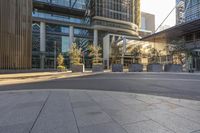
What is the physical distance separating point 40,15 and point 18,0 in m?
27.6

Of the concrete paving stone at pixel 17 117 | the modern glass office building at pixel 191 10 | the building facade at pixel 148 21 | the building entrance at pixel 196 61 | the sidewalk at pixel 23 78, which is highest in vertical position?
the building facade at pixel 148 21

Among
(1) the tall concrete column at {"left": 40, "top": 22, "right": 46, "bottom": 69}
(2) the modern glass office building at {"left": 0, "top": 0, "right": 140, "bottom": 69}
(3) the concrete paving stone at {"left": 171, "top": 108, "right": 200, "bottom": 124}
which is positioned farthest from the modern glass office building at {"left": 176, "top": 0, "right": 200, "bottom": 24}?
(1) the tall concrete column at {"left": 40, "top": 22, "right": 46, "bottom": 69}

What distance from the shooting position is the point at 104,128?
12.0 ft

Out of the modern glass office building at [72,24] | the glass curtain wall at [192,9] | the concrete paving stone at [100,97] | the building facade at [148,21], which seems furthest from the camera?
the building facade at [148,21]

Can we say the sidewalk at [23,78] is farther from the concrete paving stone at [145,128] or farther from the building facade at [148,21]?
the building facade at [148,21]

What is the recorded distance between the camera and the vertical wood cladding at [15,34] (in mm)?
23500

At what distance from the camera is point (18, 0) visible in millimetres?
25141

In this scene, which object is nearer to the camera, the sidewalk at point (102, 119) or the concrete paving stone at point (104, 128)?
the concrete paving stone at point (104, 128)

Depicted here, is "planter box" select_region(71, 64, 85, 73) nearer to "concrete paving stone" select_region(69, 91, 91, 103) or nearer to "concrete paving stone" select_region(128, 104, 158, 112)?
"concrete paving stone" select_region(69, 91, 91, 103)

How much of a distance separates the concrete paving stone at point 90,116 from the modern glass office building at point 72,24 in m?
44.5

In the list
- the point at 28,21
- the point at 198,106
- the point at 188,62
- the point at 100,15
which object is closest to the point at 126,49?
the point at 100,15

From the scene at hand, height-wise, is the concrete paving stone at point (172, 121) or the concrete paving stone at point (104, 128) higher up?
the concrete paving stone at point (172, 121)

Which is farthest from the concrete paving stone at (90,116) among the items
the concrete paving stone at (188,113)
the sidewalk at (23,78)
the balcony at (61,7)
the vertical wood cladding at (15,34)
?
the balcony at (61,7)

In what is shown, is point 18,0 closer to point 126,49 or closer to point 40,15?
point 40,15
